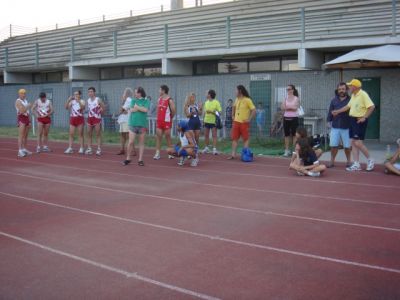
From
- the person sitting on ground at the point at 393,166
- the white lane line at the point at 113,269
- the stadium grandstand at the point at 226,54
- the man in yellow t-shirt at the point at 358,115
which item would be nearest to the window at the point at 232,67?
the stadium grandstand at the point at 226,54

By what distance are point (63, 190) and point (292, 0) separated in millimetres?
17961

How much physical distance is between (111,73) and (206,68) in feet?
22.5

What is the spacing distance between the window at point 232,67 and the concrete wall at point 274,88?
2047 millimetres

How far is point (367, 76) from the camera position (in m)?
18.8

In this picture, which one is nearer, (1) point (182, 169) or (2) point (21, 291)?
(2) point (21, 291)

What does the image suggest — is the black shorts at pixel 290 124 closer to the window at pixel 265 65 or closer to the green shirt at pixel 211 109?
the green shirt at pixel 211 109

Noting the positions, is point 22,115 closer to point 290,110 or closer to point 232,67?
point 290,110

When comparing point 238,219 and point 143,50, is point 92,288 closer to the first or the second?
point 238,219

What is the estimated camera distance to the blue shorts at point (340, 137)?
11570 millimetres

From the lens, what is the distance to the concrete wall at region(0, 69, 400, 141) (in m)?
18.3

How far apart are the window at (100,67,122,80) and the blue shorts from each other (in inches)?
748

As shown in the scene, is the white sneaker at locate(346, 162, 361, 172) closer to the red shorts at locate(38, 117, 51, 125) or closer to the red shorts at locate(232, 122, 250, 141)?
the red shorts at locate(232, 122, 250, 141)

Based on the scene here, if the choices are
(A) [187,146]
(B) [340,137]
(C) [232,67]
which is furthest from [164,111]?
(C) [232,67]

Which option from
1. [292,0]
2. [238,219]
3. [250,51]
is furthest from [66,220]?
[292,0]
